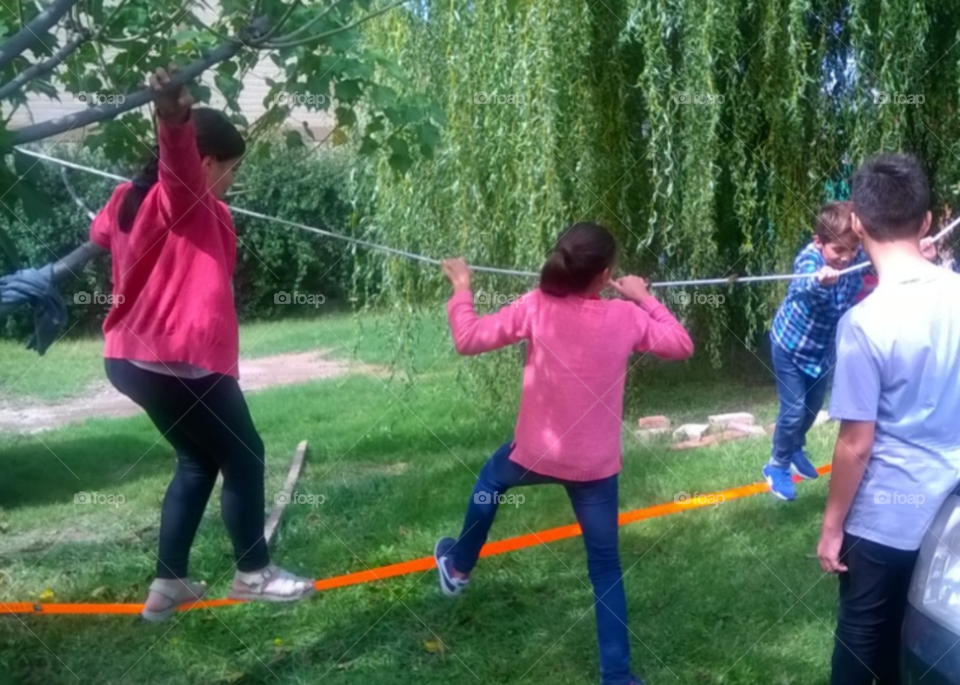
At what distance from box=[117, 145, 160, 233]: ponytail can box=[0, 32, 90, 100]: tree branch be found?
1.24ft

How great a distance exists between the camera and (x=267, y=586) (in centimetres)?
332

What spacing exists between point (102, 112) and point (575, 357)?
4.79ft

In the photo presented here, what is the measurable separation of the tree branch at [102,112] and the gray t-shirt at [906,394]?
1712 millimetres

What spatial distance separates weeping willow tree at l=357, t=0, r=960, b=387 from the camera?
558 cm

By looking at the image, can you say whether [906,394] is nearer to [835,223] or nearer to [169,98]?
[169,98]

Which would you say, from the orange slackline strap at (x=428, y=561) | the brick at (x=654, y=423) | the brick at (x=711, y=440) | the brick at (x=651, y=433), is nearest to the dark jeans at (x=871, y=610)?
the orange slackline strap at (x=428, y=561)

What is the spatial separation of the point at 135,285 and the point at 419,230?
313cm

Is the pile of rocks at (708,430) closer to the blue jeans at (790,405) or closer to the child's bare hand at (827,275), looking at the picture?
the blue jeans at (790,405)

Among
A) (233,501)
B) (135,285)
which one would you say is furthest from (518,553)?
(135,285)

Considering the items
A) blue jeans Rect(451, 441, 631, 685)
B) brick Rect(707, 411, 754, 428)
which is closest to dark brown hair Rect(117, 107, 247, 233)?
blue jeans Rect(451, 441, 631, 685)

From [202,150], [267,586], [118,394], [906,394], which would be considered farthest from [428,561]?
[118,394]

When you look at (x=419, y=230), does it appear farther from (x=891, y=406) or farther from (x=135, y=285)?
(x=891, y=406)

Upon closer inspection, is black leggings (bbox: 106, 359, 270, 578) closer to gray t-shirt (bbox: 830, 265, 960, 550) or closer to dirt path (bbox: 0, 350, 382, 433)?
gray t-shirt (bbox: 830, 265, 960, 550)

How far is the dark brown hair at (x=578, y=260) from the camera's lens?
9.64 ft
